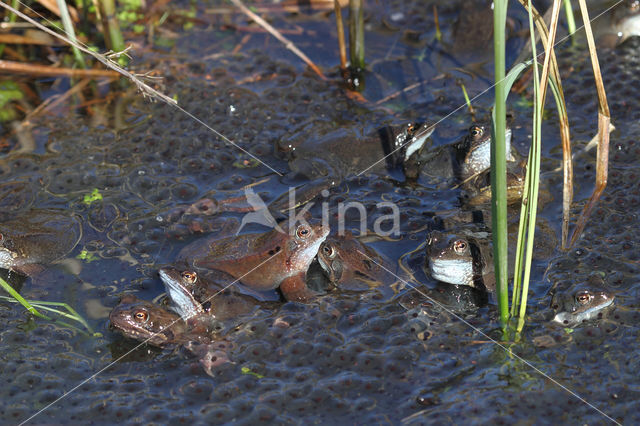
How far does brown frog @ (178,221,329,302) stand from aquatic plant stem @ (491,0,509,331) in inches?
48.9

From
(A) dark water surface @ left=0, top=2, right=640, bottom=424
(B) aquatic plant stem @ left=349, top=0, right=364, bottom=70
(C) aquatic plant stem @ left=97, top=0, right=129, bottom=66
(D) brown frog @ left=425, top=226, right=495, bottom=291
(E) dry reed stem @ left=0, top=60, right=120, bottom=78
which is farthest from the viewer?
(E) dry reed stem @ left=0, top=60, right=120, bottom=78

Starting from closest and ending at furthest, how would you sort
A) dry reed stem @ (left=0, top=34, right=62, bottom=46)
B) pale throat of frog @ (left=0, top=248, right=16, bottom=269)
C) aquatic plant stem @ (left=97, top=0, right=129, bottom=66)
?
pale throat of frog @ (left=0, top=248, right=16, bottom=269)
aquatic plant stem @ (left=97, top=0, right=129, bottom=66)
dry reed stem @ (left=0, top=34, right=62, bottom=46)

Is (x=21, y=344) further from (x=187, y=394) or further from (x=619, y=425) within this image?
(x=619, y=425)

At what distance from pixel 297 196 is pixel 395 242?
0.79 metres

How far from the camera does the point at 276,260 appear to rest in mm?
4020

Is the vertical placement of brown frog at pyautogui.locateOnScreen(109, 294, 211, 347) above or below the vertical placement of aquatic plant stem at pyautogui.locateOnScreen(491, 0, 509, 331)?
below

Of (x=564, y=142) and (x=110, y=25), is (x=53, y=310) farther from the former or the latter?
(x=564, y=142)

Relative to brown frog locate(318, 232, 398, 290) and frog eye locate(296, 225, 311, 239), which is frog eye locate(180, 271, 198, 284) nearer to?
frog eye locate(296, 225, 311, 239)

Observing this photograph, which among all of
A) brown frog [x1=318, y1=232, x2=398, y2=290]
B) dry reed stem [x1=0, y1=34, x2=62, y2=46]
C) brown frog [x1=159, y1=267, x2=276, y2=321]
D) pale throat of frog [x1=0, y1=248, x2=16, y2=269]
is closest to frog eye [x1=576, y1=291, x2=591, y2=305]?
brown frog [x1=318, y1=232, x2=398, y2=290]

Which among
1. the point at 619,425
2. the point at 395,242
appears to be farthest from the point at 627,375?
the point at 395,242

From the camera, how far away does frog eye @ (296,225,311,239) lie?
398cm

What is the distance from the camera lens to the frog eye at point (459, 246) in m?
3.75

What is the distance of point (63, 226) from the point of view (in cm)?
441

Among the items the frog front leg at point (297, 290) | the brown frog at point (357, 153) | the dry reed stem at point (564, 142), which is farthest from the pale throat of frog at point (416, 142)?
the frog front leg at point (297, 290)
